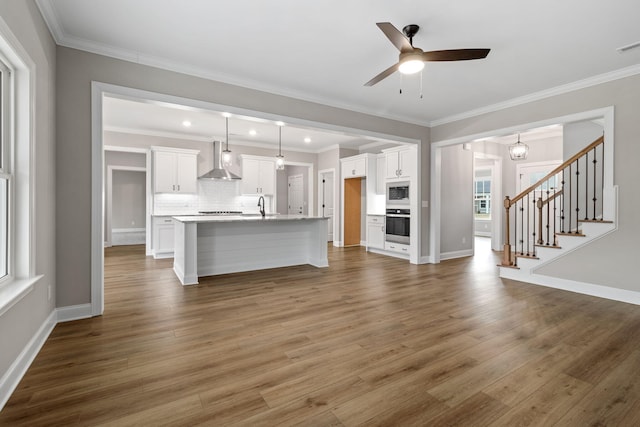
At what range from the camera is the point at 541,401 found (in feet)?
5.78

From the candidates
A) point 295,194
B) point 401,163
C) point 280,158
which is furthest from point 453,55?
point 295,194

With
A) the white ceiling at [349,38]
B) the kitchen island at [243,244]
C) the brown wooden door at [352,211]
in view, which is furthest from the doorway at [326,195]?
the white ceiling at [349,38]

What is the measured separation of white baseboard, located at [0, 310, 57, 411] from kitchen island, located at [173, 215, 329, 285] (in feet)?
6.04

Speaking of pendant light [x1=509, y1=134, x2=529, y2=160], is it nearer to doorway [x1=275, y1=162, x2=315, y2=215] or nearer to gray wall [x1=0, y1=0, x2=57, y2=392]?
doorway [x1=275, y1=162, x2=315, y2=215]

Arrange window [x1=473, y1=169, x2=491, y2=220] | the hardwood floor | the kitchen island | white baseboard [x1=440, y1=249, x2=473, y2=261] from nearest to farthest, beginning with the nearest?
1. the hardwood floor
2. the kitchen island
3. white baseboard [x1=440, y1=249, x2=473, y2=261]
4. window [x1=473, y1=169, x2=491, y2=220]

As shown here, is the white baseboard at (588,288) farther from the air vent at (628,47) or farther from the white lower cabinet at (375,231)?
the white lower cabinet at (375,231)

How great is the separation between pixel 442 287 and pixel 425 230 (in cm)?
198

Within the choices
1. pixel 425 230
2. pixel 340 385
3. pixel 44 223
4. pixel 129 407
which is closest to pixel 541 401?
pixel 340 385

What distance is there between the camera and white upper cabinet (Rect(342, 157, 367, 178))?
765 cm

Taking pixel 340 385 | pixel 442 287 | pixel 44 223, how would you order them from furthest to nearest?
pixel 442 287, pixel 44 223, pixel 340 385

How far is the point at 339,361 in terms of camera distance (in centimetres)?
221

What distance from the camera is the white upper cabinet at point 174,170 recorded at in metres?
6.74

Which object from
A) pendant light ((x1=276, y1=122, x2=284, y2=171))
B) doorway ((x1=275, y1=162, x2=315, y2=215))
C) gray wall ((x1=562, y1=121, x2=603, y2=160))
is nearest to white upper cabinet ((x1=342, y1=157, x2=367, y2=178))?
doorway ((x1=275, y1=162, x2=315, y2=215))

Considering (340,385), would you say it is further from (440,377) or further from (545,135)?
(545,135)
